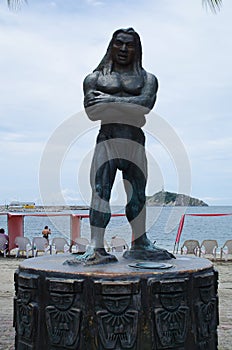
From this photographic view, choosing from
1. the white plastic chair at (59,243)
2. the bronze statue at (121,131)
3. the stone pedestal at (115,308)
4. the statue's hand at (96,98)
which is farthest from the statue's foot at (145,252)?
the white plastic chair at (59,243)

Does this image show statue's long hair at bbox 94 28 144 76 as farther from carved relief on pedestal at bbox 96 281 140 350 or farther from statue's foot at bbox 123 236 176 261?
carved relief on pedestal at bbox 96 281 140 350

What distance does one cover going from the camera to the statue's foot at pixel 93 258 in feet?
14.7

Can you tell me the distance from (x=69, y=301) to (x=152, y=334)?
0.68 m

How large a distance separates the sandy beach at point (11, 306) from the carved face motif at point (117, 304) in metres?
2.21

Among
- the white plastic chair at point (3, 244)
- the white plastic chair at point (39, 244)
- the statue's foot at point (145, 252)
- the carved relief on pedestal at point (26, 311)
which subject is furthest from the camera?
the white plastic chair at point (3, 244)

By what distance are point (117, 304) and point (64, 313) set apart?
0.43 metres

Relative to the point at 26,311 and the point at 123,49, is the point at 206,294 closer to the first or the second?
the point at 26,311

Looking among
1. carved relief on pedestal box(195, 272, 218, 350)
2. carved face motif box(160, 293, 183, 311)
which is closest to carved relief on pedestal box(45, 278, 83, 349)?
carved face motif box(160, 293, 183, 311)

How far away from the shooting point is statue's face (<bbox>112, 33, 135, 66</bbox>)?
4902 millimetres

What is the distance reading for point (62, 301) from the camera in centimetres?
408

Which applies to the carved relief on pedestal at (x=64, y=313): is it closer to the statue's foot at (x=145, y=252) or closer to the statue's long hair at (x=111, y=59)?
the statue's foot at (x=145, y=252)

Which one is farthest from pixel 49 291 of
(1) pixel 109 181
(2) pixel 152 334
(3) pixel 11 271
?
(3) pixel 11 271

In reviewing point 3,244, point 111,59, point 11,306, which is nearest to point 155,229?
point 3,244

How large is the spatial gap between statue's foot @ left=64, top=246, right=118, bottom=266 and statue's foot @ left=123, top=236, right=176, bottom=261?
0.36 meters
